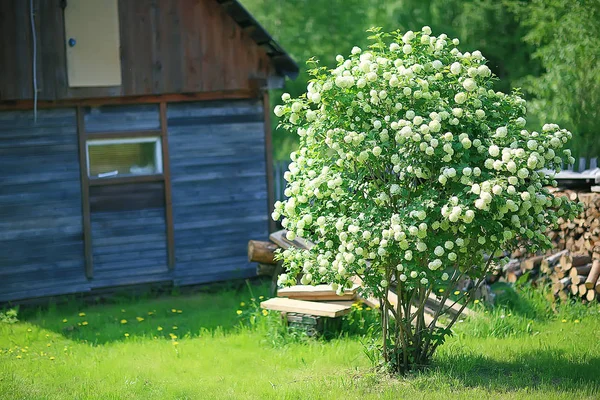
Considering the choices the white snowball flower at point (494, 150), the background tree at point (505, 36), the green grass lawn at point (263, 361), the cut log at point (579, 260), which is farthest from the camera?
the background tree at point (505, 36)

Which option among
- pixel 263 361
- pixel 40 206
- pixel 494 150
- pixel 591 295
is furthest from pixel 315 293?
pixel 40 206

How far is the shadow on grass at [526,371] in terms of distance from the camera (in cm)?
705

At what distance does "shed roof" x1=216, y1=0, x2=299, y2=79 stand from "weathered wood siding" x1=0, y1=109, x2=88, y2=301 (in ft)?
9.98

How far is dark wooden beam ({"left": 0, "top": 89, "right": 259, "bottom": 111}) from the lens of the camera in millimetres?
11891

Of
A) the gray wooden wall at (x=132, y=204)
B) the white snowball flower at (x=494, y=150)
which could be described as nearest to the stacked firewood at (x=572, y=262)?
the white snowball flower at (x=494, y=150)

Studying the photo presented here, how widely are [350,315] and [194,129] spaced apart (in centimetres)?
506

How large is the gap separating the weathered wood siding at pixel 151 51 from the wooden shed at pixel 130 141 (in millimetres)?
18

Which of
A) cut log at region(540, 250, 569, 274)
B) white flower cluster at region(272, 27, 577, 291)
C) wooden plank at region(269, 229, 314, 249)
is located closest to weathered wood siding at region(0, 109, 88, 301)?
wooden plank at region(269, 229, 314, 249)

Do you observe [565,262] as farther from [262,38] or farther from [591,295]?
[262,38]

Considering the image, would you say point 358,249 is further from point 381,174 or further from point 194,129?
point 194,129

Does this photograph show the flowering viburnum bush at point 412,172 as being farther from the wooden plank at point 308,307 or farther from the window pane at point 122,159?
the window pane at point 122,159

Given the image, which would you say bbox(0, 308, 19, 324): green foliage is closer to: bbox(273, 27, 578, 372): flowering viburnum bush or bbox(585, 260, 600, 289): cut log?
bbox(273, 27, 578, 372): flowering viburnum bush

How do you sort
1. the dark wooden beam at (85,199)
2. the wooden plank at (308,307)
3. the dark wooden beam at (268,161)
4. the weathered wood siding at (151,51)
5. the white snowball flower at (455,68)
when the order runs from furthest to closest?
the dark wooden beam at (268,161), the dark wooden beam at (85,199), the weathered wood siding at (151,51), the wooden plank at (308,307), the white snowball flower at (455,68)

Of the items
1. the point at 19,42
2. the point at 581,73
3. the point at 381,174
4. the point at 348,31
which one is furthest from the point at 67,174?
the point at 348,31
